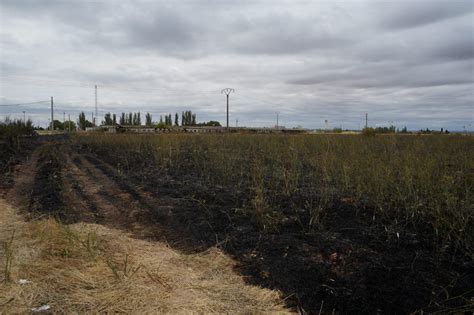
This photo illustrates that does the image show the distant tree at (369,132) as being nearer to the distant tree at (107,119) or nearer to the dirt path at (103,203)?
the dirt path at (103,203)

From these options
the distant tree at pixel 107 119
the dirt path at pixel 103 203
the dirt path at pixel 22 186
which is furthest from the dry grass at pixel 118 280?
the distant tree at pixel 107 119

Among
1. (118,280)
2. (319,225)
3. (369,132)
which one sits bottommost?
(118,280)

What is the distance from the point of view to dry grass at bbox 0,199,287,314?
241 centimetres

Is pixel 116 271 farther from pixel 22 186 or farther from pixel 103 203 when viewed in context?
pixel 22 186

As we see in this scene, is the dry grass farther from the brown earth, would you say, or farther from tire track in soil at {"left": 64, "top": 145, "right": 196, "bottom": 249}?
tire track in soil at {"left": 64, "top": 145, "right": 196, "bottom": 249}

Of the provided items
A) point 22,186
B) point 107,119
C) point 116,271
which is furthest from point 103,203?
point 107,119

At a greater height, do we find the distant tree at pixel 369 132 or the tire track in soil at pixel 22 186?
the distant tree at pixel 369 132

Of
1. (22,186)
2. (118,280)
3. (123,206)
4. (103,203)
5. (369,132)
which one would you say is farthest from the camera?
(369,132)

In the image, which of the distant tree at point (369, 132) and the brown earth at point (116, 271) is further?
the distant tree at point (369, 132)

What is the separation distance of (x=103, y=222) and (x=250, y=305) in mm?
2731

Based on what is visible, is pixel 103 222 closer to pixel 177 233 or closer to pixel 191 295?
pixel 177 233

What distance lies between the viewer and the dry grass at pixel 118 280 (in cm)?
241

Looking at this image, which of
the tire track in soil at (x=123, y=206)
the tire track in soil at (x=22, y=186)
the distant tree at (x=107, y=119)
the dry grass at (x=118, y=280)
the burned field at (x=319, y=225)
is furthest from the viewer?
the distant tree at (x=107, y=119)

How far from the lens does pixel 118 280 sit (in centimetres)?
268
